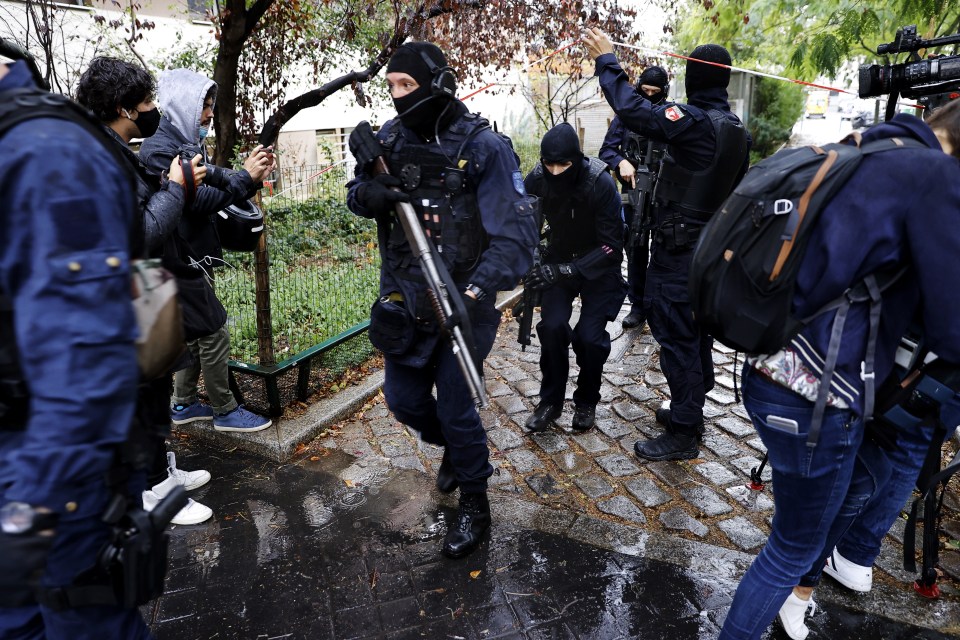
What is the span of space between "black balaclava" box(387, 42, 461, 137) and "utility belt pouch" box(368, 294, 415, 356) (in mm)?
846

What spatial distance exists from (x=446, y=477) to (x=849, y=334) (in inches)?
89.3

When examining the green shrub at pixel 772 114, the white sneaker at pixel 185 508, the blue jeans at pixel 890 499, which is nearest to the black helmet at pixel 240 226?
the white sneaker at pixel 185 508

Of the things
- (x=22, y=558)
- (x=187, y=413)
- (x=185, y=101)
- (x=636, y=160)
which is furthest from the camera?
(x=636, y=160)

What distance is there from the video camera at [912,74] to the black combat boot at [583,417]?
235cm

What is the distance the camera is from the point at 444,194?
3109 mm

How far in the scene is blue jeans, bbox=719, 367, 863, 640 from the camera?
212 centimetres

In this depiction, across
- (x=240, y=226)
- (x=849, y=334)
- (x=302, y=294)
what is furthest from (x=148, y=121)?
(x=849, y=334)

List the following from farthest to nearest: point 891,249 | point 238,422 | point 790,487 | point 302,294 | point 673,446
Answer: point 302,294
point 238,422
point 673,446
point 790,487
point 891,249

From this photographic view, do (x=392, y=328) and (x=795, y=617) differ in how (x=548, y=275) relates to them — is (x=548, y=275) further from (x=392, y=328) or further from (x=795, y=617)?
(x=795, y=617)

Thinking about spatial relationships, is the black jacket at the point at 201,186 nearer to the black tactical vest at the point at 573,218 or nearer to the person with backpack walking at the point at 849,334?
the black tactical vest at the point at 573,218

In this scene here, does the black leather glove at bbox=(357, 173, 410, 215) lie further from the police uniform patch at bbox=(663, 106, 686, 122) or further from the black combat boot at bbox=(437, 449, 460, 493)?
the police uniform patch at bbox=(663, 106, 686, 122)

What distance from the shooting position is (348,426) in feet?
15.0

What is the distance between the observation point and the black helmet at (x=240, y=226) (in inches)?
142

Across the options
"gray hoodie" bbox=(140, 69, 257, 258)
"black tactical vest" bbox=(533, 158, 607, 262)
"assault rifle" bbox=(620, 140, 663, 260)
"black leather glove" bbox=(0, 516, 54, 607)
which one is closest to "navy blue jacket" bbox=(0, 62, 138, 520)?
"black leather glove" bbox=(0, 516, 54, 607)
